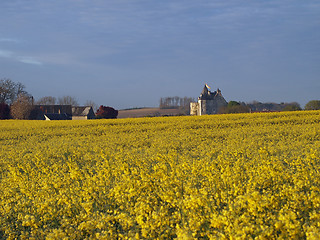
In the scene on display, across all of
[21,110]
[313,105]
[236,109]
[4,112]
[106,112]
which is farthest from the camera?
[106,112]

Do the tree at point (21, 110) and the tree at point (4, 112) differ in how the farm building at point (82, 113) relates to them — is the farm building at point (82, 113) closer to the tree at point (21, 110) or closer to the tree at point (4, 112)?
the tree at point (21, 110)

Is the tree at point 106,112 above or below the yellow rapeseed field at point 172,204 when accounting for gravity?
above

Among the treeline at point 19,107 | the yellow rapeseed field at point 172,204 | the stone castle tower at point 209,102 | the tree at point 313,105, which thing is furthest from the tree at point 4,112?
the tree at point 313,105

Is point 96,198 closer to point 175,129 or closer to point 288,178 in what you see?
point 288,178

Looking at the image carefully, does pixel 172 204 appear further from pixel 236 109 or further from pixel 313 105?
pixel 313 105

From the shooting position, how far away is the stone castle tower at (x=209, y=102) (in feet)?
260

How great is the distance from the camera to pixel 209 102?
7975cm

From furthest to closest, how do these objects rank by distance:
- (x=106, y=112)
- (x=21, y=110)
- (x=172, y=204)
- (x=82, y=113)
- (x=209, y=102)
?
(x=82, y=113), (x=209, y=102), (x=106, y=112), (x=21, y=110), (x=172, y=204)

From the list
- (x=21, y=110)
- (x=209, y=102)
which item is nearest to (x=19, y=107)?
(x=21, y=110)

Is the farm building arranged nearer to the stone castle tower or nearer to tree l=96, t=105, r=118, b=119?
tree l=96, t=105, r=118, b=119

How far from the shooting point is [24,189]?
9859 mm

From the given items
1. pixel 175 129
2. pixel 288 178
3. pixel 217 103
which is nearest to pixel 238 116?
pixel 175 129

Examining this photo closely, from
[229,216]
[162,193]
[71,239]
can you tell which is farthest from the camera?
[162,193]

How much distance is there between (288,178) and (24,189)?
7.73m
